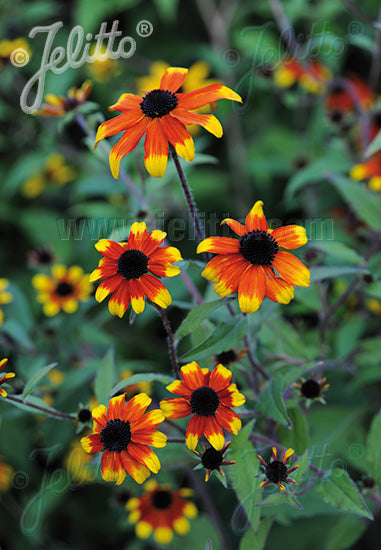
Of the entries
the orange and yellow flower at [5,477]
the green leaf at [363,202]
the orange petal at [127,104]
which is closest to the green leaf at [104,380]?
the orange petal at [127,104]

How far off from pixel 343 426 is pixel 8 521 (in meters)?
1.07

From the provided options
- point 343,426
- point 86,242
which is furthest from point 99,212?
point 343,426

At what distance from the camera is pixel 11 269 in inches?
84.3

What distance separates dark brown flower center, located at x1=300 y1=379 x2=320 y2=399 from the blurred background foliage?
0.10ft

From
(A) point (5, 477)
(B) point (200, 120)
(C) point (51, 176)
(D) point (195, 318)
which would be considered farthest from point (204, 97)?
(C) point (51, 176)

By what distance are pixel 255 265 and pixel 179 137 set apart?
17 centimetres

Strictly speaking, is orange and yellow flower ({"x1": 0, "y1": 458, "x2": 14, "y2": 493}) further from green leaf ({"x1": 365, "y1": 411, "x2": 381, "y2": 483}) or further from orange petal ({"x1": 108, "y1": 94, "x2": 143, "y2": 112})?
orange petal ({"x1": 108, "y1": 94, "x2": 143, "y2": 112})

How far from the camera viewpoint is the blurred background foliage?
2.91 ft

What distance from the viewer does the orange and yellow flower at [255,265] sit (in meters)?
0.59

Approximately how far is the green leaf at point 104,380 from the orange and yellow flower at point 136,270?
0.66 ft

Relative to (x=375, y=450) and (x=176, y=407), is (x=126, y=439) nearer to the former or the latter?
(x=176, y=407)

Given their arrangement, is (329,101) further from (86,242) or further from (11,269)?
(11,269)

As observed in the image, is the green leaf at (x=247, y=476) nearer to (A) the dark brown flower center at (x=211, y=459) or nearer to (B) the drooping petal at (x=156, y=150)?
(A) the dark brown flower center at (x=211, y=459)

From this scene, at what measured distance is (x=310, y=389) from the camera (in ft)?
2.40
